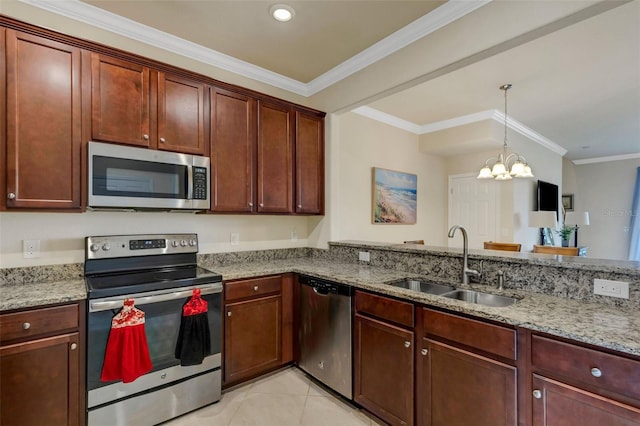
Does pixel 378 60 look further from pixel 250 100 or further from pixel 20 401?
pixel 20 401

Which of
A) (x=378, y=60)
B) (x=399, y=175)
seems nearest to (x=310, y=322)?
(x=378, y=60)

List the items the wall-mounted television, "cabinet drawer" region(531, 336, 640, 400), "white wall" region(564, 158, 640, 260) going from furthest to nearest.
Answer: "white wall" region(564, 158, 640, 260) < the wall-mounted television < "cabinet drawer" region(531, 336, 640, 400)

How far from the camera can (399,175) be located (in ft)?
15.5

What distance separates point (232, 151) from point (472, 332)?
2.19m

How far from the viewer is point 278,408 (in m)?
2.23

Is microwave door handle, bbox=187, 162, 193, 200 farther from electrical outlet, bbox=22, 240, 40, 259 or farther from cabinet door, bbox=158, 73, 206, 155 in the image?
electrical outlet, bbox=22, 240, 40, 259

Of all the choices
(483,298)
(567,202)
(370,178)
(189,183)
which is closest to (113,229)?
(189,183)

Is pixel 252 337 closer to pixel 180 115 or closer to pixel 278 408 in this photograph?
pixel 278 408

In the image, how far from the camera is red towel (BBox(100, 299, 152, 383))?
1794 millimetres

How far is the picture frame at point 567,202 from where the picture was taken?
7289mm

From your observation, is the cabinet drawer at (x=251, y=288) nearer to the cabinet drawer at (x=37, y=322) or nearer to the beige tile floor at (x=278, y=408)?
the beige tile floor at (x=278, y=408)

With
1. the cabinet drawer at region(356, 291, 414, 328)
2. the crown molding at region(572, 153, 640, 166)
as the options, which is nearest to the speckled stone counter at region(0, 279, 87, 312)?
the cabinet drawer at region(356, 291, 414, 328)

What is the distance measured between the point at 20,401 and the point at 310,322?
69.4 inches

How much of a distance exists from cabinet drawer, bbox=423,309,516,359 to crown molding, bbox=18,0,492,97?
1.94 m
